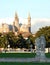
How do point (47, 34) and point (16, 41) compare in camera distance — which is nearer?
point (47, 34)

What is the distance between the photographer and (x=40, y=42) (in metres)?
35.4

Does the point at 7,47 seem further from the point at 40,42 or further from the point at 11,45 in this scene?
the point at 40,42

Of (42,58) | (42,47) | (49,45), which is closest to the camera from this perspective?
(42,58)

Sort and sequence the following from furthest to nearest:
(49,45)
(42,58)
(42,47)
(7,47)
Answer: (7,47) < (49,45) < (42,47) < (42,58)

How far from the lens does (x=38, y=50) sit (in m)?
36.2

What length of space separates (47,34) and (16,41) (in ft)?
55.9

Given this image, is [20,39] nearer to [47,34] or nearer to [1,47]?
[1,47]

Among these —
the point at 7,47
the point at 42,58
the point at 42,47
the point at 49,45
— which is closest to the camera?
the point at 42,58

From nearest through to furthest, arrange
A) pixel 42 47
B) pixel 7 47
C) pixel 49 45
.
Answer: pixel 42 47 → pixel 49 45 → pixel 7 47

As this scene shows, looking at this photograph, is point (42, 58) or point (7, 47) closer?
point (42, 58)

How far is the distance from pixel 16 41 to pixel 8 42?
297 centimetres

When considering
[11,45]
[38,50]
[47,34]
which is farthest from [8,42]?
[38,50]

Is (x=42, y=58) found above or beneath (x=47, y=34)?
beneath

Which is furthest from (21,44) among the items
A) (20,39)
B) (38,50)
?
(38,50)
